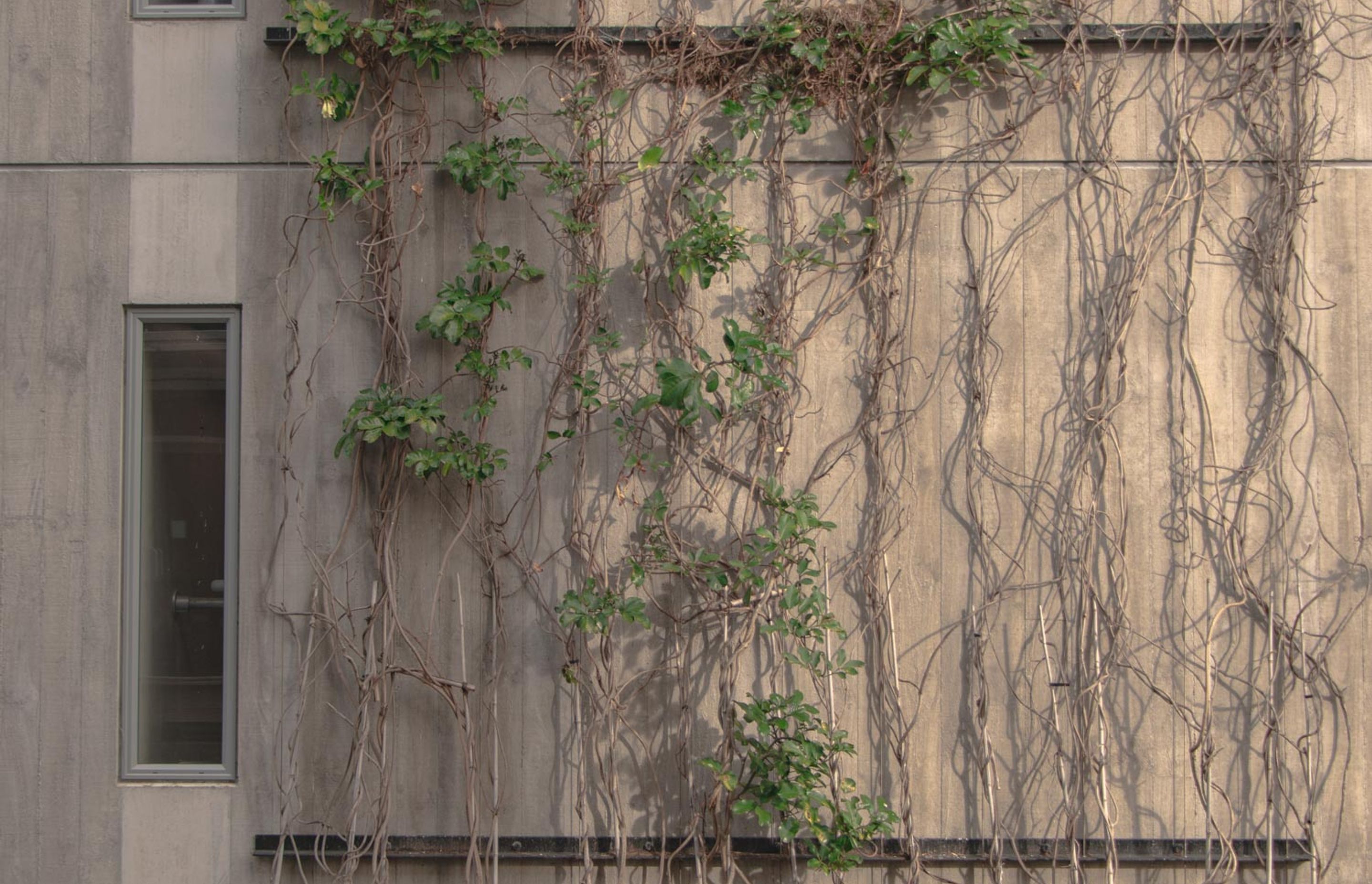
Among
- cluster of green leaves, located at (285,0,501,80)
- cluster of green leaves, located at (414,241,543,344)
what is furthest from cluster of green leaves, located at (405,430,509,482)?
cluster of green leaves, located at (285,0,501,80)

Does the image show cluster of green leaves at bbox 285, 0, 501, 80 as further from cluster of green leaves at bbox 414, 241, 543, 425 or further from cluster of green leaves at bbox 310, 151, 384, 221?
cluster of green leaves at bbox 414, 241, 543, 425

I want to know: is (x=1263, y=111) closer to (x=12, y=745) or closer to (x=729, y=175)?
(x=729, y=175)

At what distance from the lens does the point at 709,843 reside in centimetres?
Answer: 335

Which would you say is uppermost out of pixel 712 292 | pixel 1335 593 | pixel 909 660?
pixel 712 292

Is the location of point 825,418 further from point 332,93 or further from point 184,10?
point 184,10

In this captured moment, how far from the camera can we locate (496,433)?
344 cm

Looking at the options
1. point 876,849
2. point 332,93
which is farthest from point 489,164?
point 876,849

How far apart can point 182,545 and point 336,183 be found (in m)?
1.40

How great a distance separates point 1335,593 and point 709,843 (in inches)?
92.9

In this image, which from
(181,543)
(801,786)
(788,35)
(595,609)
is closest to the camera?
(801,786)

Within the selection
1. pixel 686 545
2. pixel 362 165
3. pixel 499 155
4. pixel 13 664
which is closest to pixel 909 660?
pixel 686 545

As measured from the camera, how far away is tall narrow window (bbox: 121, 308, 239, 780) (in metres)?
3.43

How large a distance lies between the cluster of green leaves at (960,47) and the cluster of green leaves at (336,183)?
1896mm

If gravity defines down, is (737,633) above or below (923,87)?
below
